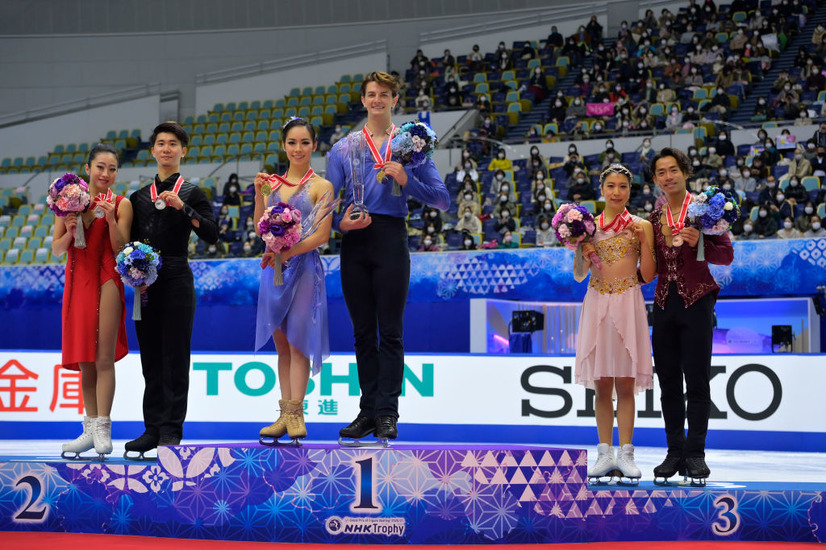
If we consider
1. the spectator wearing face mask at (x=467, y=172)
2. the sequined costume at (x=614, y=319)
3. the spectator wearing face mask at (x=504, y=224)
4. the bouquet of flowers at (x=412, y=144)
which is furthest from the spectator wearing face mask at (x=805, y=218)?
the bouquet of flowers at (x=412, y=144)

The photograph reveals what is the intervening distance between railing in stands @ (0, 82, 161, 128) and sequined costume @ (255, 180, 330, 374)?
1975cm

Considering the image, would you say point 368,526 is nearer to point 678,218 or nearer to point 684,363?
point 684,363

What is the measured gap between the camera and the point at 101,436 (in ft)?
16.4

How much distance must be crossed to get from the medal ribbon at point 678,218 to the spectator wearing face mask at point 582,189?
9.22 m

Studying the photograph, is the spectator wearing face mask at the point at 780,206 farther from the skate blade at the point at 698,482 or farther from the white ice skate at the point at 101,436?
the white ice skate at the point at 101,436

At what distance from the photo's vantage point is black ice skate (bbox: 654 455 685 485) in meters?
4.78

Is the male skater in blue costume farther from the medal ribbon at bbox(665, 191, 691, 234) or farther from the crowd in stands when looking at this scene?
the crowd in stands

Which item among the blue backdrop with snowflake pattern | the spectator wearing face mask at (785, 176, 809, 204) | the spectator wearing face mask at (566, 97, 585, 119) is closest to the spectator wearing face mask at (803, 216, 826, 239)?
the blue backdrop with snowflake pattern

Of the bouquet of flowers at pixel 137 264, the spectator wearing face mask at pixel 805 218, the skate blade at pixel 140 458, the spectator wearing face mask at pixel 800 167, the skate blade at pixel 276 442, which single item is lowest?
the skate blade at pixel 140 458

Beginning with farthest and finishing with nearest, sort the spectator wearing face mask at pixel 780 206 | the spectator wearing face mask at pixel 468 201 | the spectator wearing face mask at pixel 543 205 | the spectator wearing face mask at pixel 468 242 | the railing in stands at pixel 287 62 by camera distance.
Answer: the railing in stands at pixel 287 62 < the spectator wearing face mask at pixel 468 201 < the spectator wearing face mask at pixel 543 205 < the spectator wearing face mask at pixel 468 242 < the spectator wearing face mask at pixel 780 206

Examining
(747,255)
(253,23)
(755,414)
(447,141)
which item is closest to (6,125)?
(253,23)

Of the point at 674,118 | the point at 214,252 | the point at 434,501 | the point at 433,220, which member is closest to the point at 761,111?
the point at 674,118

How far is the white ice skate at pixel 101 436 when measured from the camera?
4.96 metres

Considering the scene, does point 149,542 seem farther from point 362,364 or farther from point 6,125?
point 6,125
